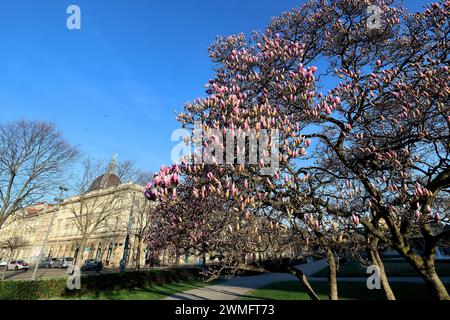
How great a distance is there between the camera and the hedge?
1492 cm

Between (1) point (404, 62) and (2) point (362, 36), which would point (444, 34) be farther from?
(2) point (362, 36)

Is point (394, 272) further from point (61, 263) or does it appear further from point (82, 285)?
point (61, 263)

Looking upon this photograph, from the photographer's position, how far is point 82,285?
17125 mm

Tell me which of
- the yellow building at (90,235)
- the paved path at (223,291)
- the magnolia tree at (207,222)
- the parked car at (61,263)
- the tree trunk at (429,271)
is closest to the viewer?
the magnolia tree at (207,222)

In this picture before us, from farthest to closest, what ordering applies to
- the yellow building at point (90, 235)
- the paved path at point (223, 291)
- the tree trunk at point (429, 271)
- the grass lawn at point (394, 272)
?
the yellow building at point (90, 235)
the grass lawn at point (394, 272)
the paved path at point (223, 291)
the tree trunk at point (429, 271)

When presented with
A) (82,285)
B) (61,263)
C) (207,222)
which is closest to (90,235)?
(61,263)

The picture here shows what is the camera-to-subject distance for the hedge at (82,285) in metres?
14.9

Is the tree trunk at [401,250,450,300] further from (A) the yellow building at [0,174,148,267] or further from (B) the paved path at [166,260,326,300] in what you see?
(A) the yellow building at [0,174,148,267]

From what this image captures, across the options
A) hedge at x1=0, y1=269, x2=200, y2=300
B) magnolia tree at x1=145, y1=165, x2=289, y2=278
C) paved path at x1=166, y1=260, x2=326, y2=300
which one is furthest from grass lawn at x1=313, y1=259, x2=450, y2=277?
magnolia tree at x1=145, y1=165, x2=289, y2=278

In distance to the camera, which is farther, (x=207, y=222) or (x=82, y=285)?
(x=82, y=285)

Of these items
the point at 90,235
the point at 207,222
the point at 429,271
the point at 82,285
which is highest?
the point at 90,235

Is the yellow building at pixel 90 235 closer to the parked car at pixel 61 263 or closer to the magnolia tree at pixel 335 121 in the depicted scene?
the parked car at pixel 61 263

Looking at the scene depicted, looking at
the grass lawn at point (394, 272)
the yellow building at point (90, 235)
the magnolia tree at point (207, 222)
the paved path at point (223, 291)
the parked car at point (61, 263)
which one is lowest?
the paved path at point (223, 291)

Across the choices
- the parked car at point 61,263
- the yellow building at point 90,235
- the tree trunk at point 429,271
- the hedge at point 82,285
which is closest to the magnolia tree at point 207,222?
the tree trunk at point 429,271
